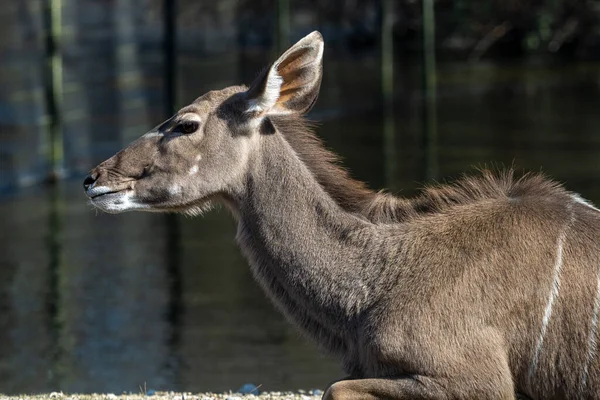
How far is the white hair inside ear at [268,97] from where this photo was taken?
5.56 meters

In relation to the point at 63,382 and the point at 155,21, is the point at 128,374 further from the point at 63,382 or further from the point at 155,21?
the point at 155,21

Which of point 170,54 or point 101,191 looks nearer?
point 101,191

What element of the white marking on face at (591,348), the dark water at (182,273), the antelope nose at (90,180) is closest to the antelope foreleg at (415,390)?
the white marking on face at (591,348)

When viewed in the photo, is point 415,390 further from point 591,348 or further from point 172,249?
point 172,249

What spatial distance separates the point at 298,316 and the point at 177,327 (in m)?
3.66

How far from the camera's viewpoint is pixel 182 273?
10445mm

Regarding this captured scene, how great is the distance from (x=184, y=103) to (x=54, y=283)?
24.7ft

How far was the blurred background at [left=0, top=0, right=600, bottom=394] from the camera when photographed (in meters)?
8.61

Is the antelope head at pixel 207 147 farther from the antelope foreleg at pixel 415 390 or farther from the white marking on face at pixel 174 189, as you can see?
the antelope foreleg at pixel 415 390

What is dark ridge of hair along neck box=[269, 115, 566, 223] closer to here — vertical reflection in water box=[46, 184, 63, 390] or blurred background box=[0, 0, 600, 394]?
blurred background box=[0, 0, 600, 394]

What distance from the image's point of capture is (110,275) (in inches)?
410

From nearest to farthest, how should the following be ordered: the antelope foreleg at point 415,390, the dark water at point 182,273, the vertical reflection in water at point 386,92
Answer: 1. the antelope foreleg at point 415,390
2. the dark water at point 182,273
3. the vertical reflection in water at point 386,92

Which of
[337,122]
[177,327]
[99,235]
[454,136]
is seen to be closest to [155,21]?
[337,122]

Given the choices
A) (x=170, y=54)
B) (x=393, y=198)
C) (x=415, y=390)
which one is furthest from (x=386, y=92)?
(x=415, y=390)
